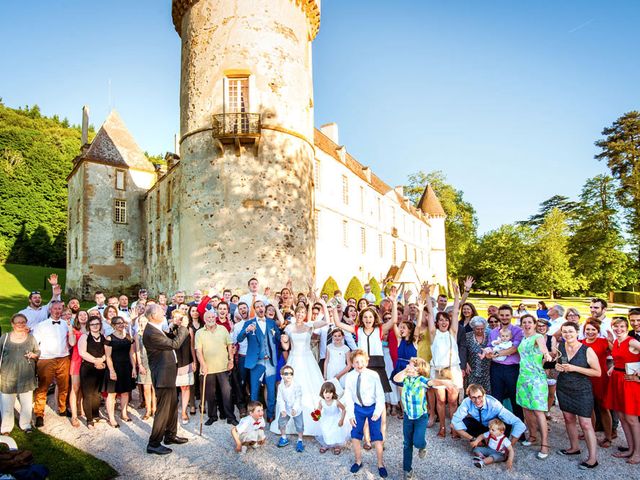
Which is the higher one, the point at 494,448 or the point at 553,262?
the point at 553,262

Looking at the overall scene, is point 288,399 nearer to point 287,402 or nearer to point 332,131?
point 287,402

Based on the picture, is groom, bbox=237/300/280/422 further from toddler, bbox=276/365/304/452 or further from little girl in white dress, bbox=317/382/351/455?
little girl in white dress, bbox=317/382/351/455

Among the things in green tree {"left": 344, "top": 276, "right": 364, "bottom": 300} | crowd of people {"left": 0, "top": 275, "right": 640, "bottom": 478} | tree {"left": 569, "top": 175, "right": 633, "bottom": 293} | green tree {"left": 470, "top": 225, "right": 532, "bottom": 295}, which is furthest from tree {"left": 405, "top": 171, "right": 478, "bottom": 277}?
crowd of people {"left": 0, "top": 275, "right": 640, "bottom": 478}

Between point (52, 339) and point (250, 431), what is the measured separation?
420 cm

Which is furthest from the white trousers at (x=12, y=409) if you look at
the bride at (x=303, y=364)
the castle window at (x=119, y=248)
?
the castle window at (x=119, y=248)

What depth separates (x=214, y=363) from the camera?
23.4ft

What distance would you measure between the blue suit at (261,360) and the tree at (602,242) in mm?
38543

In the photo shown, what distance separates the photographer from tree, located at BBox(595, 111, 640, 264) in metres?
33.2

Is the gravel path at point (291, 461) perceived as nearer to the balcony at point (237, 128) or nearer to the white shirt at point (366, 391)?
the white shirt at point (366, 391)

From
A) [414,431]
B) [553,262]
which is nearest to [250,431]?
[414,431]

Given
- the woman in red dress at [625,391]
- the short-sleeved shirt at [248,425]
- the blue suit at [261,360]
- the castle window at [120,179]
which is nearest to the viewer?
the woman in red dress at [625,391]

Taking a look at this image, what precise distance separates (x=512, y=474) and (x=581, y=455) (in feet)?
4.42

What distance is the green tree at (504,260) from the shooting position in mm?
49719

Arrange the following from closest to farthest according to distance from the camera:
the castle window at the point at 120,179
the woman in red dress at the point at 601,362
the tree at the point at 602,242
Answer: the woman in red dress at the point at 601,362, the castle window at the point at 120,179, the tree at the point at 602,242
